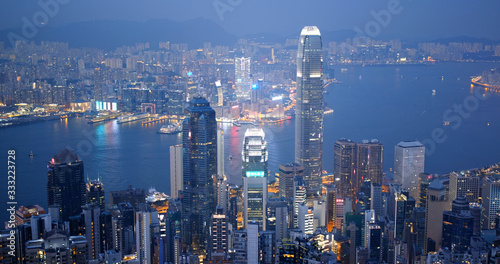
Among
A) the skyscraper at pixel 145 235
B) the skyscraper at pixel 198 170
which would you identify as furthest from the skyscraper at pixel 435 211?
the skyscraper at pixel 145 235

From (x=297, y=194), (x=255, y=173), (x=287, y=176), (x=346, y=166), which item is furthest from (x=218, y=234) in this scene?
(x=346, y=166)

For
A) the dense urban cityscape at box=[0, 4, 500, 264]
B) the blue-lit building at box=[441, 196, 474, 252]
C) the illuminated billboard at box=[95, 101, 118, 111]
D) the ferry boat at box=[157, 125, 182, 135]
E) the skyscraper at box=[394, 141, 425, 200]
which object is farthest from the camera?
the illuminated billboard at box=[95, 101, 118, 111]

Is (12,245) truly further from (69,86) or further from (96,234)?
(69,86)

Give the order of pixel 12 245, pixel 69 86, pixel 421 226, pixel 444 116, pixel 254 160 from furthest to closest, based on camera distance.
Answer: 1. pixel 69 86
2. pixel 444 116
3. pixel 254 160
4. pixel 421 226
5. pixel 12 245

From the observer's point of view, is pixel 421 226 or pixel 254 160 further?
pixel 254 160

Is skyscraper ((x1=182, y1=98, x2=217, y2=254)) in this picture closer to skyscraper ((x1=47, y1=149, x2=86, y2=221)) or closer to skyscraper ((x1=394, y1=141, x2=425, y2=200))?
skyscraper ((x1=47, y1=149, x2=86, y2=221))

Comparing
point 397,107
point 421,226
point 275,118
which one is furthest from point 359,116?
point 421,226

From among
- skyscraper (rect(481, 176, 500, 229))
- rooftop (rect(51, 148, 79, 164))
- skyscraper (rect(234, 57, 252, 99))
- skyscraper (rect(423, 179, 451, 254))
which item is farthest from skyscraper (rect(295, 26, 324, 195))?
rooftop (rect(51, 148, 79, 164))
